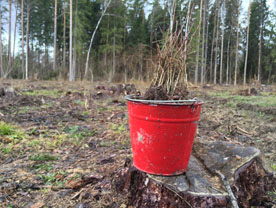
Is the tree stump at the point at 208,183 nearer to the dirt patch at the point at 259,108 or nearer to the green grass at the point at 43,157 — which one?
the green grass at the point at 43,157

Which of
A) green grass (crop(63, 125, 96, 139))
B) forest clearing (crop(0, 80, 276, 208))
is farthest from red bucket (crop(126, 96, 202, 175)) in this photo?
green grass (crop(63, 125, 96, 139))

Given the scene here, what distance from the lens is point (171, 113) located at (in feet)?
4.39

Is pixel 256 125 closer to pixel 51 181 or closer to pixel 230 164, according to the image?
pixel 230 164

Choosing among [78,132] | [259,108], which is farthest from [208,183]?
[259,108]

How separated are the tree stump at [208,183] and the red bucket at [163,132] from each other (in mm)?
83

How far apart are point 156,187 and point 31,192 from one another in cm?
109

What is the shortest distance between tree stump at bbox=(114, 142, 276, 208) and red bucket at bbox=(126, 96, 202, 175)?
83mm

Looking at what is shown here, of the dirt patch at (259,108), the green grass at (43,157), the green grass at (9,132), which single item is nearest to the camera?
the green grass at (43,157)

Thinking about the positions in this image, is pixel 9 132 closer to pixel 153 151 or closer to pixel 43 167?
pixel 43 167

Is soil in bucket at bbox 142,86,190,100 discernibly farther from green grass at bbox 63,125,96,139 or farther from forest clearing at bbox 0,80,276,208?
green grass at bbox 63,125,96,139

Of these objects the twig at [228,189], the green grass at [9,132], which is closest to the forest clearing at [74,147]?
the green grass at [9,132]

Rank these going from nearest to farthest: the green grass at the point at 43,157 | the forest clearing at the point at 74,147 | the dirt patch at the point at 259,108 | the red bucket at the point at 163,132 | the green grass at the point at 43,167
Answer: the red bucket at the point at 163,132 → the forest clearing at the point at 74,147 → the green grass at the point at 43,167 → the green grass at the point at 43,157 → the dirt patch at the point at 259,108

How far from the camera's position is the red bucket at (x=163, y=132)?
1346 mm

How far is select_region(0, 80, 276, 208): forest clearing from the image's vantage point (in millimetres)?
1714
